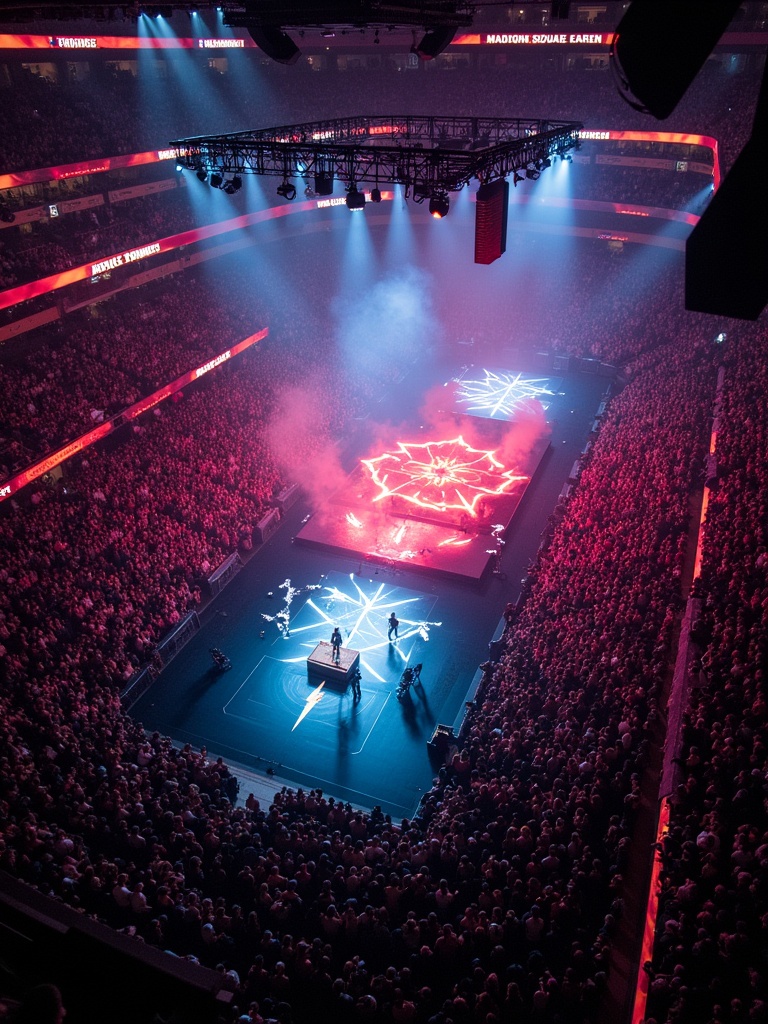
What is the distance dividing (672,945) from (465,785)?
503cm

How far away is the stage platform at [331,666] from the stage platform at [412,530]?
4178 mm

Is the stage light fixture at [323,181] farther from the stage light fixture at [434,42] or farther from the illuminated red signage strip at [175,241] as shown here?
the illuminated red signage strip at [175,241]

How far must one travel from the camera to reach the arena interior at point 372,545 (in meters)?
8.37

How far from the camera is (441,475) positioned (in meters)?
23.1

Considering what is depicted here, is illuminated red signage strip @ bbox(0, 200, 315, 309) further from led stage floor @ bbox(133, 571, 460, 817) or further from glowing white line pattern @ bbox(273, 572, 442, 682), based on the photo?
glowing white line pattern @ bbox(273, 572, 442, 682)

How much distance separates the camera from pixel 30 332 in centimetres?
2219

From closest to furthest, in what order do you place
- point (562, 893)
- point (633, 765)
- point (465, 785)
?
point (562, 893) → point (633, 765) → point (465, 785)

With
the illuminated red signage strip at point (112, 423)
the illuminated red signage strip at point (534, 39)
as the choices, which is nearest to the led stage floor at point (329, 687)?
the illuminated red signage strip at point (112, 423)

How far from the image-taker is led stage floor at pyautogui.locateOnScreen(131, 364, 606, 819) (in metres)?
13.9

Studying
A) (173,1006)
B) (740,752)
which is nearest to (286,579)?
(740,752)

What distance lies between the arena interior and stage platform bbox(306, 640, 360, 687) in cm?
9

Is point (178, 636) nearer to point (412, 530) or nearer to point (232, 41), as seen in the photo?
point (412, 530)

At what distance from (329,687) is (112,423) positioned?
1137 cm

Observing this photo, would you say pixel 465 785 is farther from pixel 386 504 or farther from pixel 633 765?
pixel 386 504
